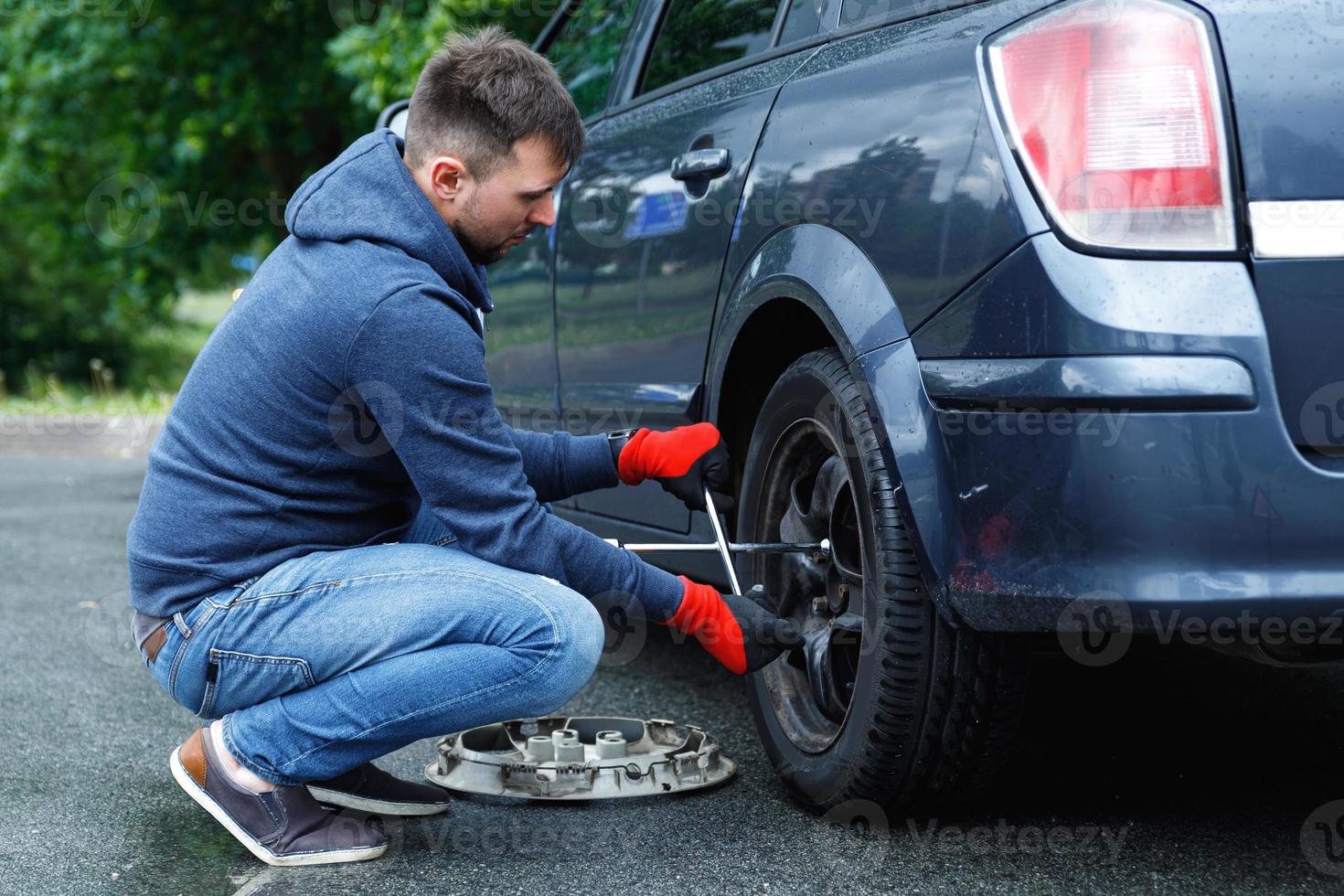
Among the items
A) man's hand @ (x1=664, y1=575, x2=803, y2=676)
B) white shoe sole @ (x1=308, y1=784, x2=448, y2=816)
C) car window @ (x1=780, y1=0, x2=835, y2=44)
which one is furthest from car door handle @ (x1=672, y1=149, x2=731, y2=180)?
white shoe sole @ (x1=308, y1=784, x2=448, y2=816)

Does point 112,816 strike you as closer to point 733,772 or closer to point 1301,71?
point 733,772

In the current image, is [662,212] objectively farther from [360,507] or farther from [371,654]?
[371,654]

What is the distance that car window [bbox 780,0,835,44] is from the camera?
2.66 meters

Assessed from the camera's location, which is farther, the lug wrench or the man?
the lug wrench

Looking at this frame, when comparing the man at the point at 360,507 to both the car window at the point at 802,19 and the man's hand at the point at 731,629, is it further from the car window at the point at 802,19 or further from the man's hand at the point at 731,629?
the car window at the point at 802,19

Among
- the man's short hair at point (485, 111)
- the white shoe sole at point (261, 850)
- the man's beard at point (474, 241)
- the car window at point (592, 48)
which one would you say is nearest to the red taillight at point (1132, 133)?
the man's short hair at point (485, 111)

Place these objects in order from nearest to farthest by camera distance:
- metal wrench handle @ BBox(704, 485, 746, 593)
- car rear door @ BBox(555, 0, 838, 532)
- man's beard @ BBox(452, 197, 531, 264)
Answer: man's beard @ BBox(452, 197, 531, 264)
metal wrench handle @ BBox(704, 485, 746, 593)
car rear door @ BBox(555, 0, 838, 532)

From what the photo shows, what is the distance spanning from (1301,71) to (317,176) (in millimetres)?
→ 1472

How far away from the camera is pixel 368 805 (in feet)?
8.30

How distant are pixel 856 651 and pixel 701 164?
0.95 metres

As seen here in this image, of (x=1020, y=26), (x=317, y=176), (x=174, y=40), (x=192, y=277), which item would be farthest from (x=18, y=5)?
(x=1020, y=26)

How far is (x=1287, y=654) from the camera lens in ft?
6.51

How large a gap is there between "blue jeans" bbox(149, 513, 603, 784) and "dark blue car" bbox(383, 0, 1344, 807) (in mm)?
500

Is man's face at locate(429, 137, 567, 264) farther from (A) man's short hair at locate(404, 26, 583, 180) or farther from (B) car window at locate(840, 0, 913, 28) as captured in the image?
(B) car window at locate(840, 0, 913, 28)
